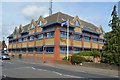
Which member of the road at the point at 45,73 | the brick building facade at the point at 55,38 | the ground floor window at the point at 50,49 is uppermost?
the brick building facade at the point at 55,38

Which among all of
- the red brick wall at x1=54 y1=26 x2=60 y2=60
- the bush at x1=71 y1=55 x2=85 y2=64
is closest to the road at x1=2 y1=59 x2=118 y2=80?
the bush at x1=71 y1=55 x2=85 y2=64

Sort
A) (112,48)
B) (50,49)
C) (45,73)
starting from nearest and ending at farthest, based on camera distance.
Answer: (45,73)
(112,48)
(50,49)

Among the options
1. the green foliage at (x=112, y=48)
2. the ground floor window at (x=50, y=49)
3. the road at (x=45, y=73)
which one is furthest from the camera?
the ground floor window at (x=50, y=49)

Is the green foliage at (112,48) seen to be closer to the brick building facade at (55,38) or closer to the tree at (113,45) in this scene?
the tree at (113,45)

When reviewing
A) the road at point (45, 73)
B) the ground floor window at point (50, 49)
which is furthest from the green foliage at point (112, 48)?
the ground floor window at point (50, 49)

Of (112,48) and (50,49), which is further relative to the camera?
(50,49)

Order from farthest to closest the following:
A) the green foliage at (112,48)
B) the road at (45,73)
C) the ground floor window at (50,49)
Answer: the ground floor window at (50,49), the green foliage at (112,48), the road at (45,73)

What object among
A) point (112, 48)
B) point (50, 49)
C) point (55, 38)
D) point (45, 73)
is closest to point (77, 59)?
point (112, 48)

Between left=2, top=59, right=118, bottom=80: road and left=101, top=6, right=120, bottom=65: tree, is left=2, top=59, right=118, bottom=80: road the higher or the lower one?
the lower one

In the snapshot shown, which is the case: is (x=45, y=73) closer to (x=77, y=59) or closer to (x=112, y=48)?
(x=112, y=48)

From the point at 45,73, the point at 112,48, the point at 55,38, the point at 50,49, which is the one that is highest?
the point at 55,38

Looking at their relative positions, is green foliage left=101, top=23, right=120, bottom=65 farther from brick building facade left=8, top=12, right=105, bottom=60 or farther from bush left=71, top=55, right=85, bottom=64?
brick building facade left=8, top=12, right=105, bottom=60

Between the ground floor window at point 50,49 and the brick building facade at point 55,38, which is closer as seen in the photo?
the brick building facade at point 55,38

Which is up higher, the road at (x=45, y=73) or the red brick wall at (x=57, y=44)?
the red brick wall at (x=57, y=44)
